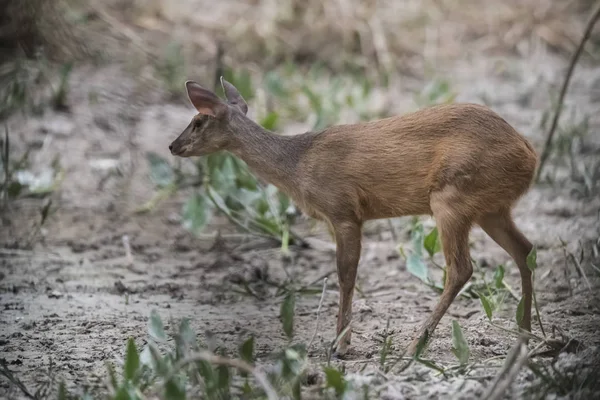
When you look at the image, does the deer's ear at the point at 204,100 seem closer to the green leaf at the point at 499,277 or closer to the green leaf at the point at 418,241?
the green leaf at the point at 418,241

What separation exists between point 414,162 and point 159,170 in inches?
99.2

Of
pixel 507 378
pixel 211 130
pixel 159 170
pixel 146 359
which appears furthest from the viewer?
pixel 159 170

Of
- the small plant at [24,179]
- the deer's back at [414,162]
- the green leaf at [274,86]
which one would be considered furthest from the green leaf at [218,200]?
the green leaf at [274,86]

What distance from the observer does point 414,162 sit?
439cm

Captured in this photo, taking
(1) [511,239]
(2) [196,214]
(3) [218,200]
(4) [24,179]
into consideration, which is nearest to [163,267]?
(2) [196,214]

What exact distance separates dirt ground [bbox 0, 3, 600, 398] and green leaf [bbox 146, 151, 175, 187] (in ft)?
1.02

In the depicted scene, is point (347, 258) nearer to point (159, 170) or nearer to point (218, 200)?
point (218, 200)

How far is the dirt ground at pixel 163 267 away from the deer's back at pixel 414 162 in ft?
2.20

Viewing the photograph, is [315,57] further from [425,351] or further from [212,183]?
[425,351]

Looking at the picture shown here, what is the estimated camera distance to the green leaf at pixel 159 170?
6.41m

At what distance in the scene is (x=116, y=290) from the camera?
5.30 m

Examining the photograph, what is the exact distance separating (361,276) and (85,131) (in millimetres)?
3040

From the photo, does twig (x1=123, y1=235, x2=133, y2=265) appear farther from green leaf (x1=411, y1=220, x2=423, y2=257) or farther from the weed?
the weed

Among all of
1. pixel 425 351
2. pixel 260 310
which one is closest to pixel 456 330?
pixel 425 351
